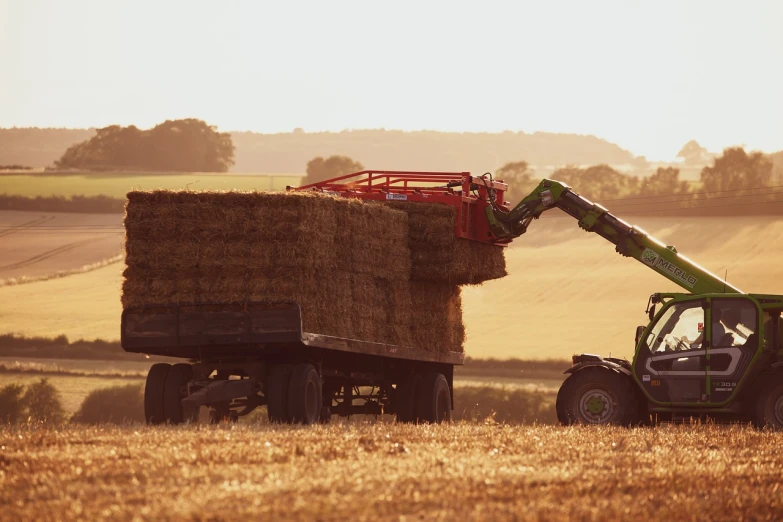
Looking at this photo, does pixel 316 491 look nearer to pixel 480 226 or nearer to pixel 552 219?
pixel 480 226

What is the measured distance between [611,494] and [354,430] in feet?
18.0

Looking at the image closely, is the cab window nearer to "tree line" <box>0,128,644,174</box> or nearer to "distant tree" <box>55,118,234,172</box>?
"distant tree" <box>55,118,234,172</box>

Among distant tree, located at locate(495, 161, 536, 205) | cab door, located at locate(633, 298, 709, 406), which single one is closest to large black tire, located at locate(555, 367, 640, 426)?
cab door, located at locate(633, 298, 709, 406)

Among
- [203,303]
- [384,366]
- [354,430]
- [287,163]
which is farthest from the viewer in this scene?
[287,163]

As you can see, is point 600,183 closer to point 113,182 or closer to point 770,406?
point 113,182

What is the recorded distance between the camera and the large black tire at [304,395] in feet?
57.5

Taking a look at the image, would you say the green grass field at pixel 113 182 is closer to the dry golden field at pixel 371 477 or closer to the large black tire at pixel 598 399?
the large black tire at pixel 598 399

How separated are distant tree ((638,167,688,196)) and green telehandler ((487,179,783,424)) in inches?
2204

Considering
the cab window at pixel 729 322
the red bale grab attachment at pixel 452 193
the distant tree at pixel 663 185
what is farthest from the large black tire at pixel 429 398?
the distant tree at pixel 663 185

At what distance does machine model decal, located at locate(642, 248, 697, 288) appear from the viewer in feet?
70.7

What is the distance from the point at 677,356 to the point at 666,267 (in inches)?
89.7

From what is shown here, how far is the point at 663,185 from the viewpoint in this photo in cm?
7631

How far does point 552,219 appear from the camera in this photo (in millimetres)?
78312

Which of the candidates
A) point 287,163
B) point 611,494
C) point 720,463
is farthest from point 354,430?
point 287,163
